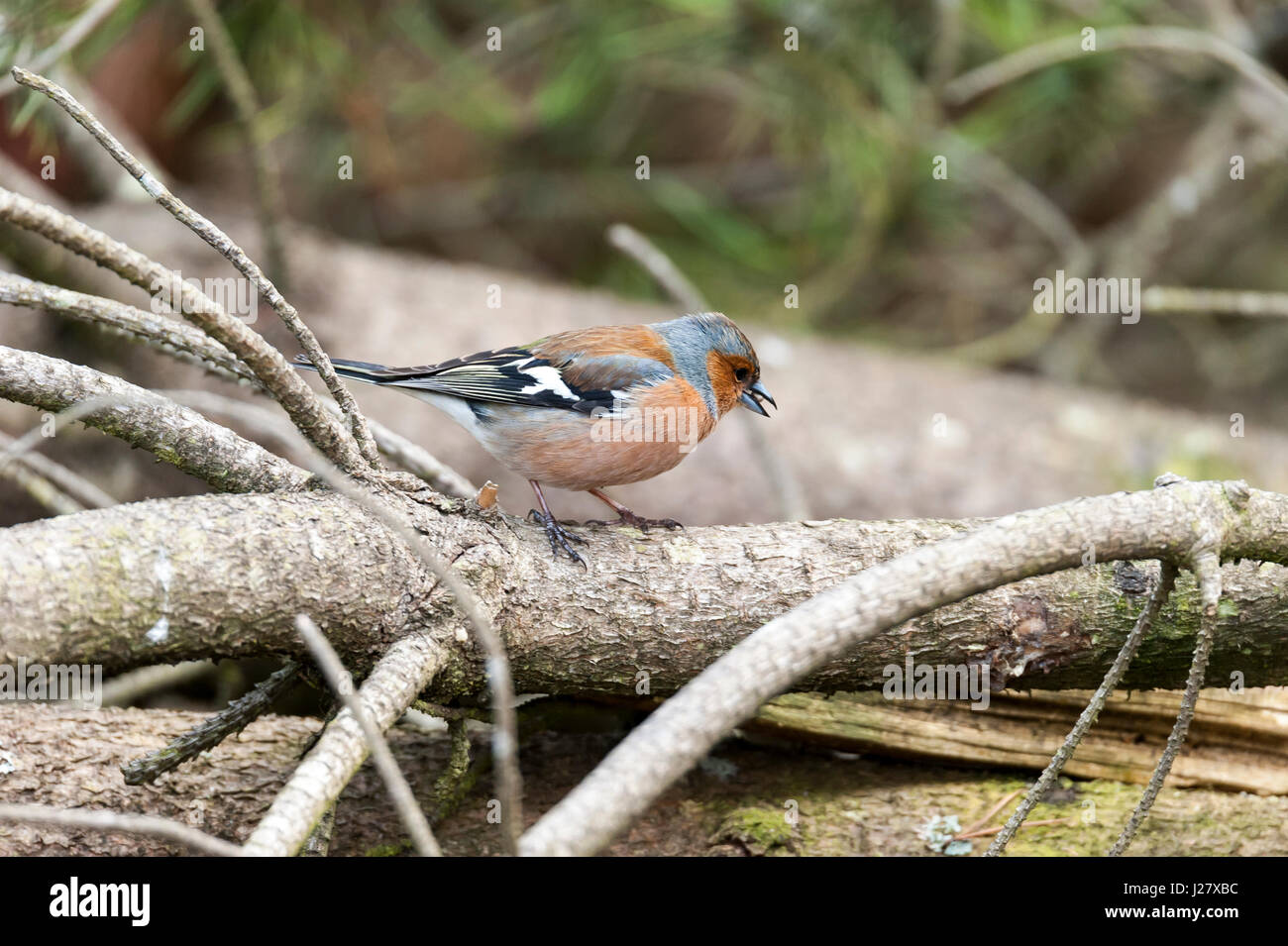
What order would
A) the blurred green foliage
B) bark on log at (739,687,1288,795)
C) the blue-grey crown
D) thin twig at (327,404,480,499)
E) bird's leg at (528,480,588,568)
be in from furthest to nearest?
the blurred green foliage, the blue-grey crown, thin twig at (327,404,480,499), bark on log at (739,687,1288,795), bird's leg at (528,480,588,568)

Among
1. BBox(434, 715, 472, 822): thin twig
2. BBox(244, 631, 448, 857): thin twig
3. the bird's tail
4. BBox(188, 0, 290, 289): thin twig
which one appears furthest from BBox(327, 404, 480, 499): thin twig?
BBox(188, 0, 290, 289): thin twig

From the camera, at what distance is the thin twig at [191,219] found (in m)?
2.44

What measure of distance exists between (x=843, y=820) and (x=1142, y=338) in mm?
9335

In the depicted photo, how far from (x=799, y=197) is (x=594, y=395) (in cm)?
560

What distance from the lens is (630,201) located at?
9133mm

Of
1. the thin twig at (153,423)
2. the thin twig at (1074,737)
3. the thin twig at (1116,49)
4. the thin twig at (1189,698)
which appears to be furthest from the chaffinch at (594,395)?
the thin twig at (1116,49)

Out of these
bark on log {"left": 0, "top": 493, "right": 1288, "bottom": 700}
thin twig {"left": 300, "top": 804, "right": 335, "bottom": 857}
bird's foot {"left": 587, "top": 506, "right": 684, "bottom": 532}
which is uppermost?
bird's foot {"left": 587, "top": 506, "right": 684, "bottom": 532}

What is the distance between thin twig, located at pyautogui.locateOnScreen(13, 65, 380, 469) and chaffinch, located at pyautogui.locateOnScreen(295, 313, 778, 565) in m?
0.92

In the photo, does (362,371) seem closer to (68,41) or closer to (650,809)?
(68,41)

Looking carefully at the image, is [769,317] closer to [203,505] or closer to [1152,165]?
[1152,165]

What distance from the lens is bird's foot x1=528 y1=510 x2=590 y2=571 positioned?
3.24 metres

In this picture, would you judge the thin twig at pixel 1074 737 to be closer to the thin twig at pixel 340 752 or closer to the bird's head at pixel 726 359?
the thin twig at pixel 340 752

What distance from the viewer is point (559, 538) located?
10.8 ft

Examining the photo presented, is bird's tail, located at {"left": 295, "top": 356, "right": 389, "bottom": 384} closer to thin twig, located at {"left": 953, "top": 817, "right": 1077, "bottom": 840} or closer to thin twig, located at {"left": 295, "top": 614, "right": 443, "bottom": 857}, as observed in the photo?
thin twig, located at {"left": 295, "top": 614, "right": 443, "bottom": 857}
